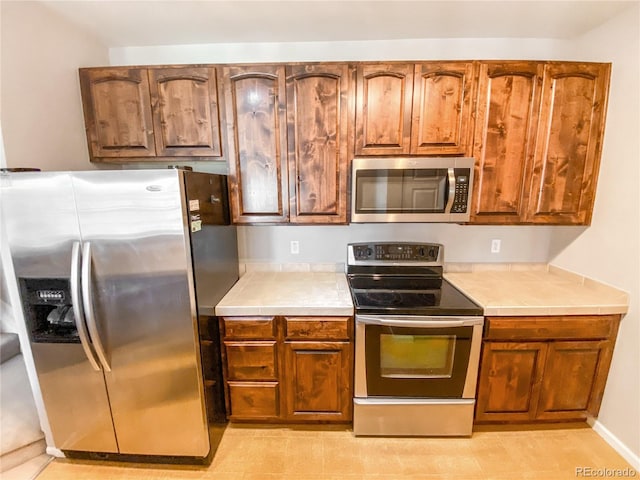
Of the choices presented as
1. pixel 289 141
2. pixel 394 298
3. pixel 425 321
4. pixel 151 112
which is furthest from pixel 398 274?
pixel 151 112

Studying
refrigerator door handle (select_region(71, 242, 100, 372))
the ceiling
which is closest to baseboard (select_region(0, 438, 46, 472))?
refrigerator door handle (select_region(71, 242, 100, 372))

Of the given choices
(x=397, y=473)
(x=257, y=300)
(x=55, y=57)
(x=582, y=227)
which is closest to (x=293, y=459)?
(x=397, y=473)

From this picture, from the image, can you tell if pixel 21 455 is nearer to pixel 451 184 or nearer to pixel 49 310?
pixel 49 310

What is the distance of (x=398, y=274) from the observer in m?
2.18

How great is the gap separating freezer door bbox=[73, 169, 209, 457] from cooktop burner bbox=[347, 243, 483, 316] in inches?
42.3

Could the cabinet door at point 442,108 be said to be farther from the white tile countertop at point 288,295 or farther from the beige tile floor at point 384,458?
the beige tile floor at point 384,458

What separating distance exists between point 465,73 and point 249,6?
1.40 metres

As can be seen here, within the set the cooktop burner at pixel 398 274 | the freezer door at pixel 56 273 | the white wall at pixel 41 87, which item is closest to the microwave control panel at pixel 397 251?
the cooktop burner at pixel 398 274

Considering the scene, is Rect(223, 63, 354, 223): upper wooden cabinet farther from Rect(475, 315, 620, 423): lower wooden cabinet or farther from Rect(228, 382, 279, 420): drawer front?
Rect(475, 315, 620, 423): lower wooden cabinet

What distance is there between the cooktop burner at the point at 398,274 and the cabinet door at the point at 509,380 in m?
0.38

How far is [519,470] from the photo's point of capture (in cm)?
167

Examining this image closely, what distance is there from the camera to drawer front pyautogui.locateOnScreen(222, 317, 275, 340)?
1.75m

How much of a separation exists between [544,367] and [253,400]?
1.88 metres

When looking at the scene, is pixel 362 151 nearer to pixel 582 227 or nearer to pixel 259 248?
pixel 259 248
